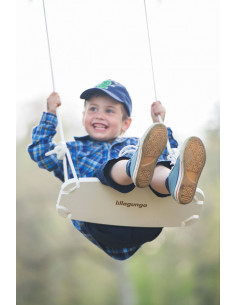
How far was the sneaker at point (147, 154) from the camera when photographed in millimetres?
1584

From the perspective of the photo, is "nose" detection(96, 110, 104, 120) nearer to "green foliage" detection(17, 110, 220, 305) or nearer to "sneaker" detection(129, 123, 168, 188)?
"sneaker" detection(129, 123, 168, 188)

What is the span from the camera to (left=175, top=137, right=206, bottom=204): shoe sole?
5.13 feet

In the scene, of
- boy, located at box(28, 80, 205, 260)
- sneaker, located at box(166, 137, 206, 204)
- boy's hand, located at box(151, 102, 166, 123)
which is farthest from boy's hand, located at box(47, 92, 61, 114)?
sneaker, located at box(166, 137, 206, 204)

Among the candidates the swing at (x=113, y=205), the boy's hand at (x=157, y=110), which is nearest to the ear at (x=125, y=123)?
the boy's hand at (x=157, y=110)

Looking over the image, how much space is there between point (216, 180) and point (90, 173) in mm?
1639

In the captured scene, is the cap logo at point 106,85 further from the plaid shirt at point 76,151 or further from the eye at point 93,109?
the plaid shirt at point 76,151

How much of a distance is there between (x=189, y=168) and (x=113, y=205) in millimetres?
485

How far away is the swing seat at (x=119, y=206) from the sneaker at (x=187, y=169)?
343 millimetres

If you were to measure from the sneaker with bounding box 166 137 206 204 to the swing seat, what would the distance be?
1.13 ft

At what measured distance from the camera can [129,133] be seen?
2605mm

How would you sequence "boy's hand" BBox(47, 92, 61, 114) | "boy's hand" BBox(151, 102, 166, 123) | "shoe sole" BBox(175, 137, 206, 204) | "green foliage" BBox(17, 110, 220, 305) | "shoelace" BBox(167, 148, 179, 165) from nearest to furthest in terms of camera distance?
"shoe sole" BBox(175, 137, 206, 204) → "shoelace" BBox(167, 148, 179, 165) → "boy's hand" BBox(47, 92, 61, 114) → "boy's hand" BBox(151, 102, 166, 123) → "green foliage" BBox(17, 110, 220, 305)

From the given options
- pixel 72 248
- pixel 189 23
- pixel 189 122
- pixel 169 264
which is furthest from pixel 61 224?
pixel 189 23

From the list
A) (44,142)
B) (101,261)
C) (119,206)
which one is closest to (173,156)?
(119,206)

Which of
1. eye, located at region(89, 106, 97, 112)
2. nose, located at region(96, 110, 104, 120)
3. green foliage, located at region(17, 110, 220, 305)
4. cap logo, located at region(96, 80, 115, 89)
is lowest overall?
green foliage, located at region(17, 110, 220, 305)
